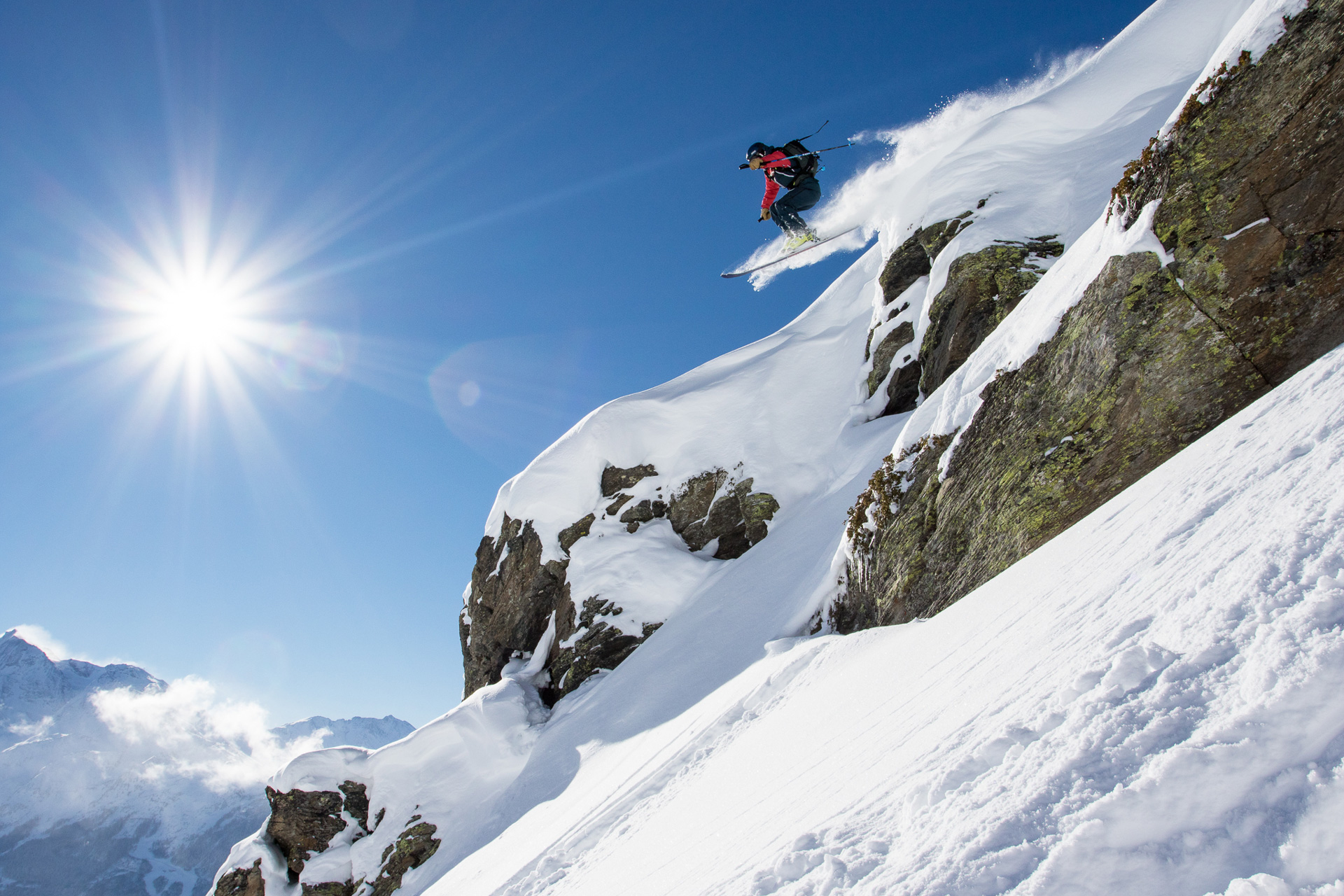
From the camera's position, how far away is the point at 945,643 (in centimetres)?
475

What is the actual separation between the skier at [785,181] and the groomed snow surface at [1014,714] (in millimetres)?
3470

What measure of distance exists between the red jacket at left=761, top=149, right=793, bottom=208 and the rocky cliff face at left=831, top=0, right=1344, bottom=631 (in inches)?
340

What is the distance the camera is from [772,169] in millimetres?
14227

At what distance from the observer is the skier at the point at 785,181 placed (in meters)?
14.0

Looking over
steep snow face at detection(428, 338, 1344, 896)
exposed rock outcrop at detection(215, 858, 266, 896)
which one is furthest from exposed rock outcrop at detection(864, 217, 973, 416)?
exposed rock outcrop at detection(215, 858, 266, 896)

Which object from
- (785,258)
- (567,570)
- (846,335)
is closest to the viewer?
(785,258)

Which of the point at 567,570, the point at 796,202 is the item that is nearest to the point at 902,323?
the point at 796,202

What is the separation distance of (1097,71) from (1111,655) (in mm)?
20871

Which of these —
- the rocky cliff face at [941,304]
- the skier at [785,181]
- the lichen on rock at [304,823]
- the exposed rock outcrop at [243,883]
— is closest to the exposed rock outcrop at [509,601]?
the lichen on rock at [304,823]

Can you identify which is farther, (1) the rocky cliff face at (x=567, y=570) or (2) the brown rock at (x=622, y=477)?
(2) the brown rock at (x=622, y=477)

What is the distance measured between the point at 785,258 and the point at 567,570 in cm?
1126

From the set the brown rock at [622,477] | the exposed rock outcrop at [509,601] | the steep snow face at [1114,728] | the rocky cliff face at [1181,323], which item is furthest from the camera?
the brown rock at [622,477]

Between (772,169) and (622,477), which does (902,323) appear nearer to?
(772,169)

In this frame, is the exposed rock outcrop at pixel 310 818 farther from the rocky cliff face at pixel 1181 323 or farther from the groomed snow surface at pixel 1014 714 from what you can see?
the rocky cliff face at pixel 1181 323
